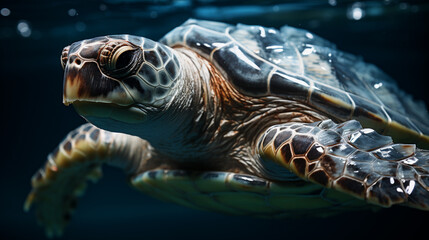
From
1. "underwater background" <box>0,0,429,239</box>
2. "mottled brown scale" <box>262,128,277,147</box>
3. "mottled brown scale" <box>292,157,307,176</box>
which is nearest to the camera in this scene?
"mottled brown scale" <box>292,157,307,176</box>

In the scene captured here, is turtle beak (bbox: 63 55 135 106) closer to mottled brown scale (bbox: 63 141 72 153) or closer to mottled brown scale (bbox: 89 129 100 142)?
mottled brown scale (bbox: 89 129 100 142)

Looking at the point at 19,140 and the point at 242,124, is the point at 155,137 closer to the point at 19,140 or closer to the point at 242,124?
the point at 242,124

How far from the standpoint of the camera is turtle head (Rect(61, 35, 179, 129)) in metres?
1.78

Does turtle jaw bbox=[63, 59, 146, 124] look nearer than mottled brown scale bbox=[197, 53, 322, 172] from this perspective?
Yes

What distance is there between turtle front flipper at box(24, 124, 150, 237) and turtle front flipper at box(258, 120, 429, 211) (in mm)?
1398

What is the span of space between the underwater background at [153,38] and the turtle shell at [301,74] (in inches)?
57.9

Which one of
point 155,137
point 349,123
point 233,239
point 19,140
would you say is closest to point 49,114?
point 19,140

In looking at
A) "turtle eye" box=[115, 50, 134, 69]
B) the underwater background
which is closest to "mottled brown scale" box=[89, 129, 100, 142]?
the underwater background

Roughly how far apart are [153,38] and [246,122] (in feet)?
13.5

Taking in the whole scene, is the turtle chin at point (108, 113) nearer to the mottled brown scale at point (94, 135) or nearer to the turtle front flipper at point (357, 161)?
the turtle front flipper at point (357, 161)

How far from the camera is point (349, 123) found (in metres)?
1.99

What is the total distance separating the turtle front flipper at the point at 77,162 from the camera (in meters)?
2.99

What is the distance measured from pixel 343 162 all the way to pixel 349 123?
0.33 m

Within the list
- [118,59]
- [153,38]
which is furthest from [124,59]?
[153,38]
